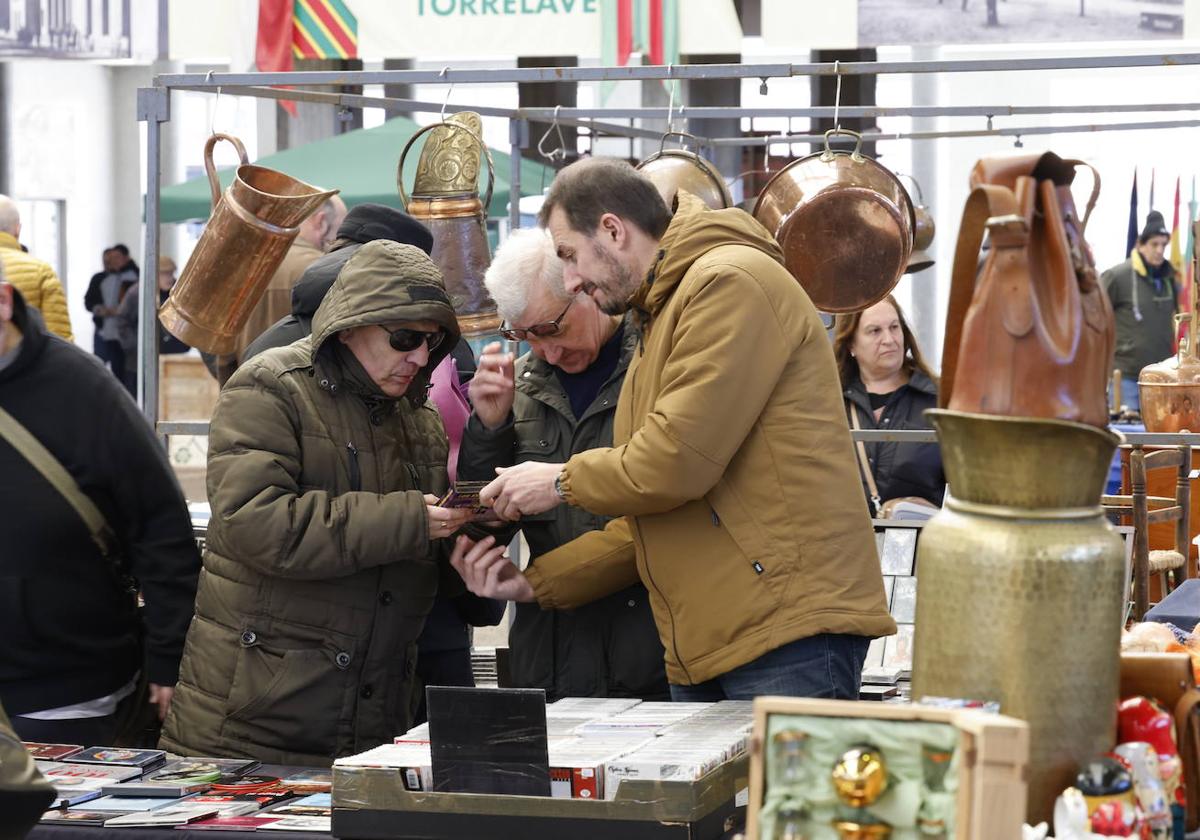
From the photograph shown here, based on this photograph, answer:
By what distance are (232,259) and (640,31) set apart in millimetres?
1622

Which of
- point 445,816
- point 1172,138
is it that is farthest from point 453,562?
point 1172,138

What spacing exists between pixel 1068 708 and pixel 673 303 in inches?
44.8

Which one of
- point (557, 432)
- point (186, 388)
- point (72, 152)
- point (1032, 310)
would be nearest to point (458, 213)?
point (557, 432)

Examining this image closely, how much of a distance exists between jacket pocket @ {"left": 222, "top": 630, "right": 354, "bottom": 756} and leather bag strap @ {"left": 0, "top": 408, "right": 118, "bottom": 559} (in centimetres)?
39

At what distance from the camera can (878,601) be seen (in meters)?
2.55

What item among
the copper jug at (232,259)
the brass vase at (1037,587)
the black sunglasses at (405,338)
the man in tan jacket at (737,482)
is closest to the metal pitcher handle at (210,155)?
the copper jug at (232,259)

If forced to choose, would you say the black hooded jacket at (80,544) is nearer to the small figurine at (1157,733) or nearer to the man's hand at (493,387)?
the man's hand at (493,387)

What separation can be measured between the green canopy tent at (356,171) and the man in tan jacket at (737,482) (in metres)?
5.32

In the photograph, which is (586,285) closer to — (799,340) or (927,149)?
(799,340)

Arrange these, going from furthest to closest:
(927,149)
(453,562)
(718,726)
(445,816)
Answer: (927,149), (453,562), (718,726), (445,816)

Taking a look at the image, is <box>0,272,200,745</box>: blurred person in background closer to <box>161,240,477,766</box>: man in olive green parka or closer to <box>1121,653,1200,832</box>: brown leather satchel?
<box>161,240,477,766</box>: man in olive green parka

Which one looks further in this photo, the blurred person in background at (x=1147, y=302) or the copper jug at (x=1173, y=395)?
the blurred person in background at (x=1147, y=302)

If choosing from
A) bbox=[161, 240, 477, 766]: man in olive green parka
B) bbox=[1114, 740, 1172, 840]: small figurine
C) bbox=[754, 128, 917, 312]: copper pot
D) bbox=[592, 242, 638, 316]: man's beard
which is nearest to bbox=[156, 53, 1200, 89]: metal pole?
bbox=[754, 128, 917, 312]: copper pot

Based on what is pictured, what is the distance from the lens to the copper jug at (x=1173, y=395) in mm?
4855
